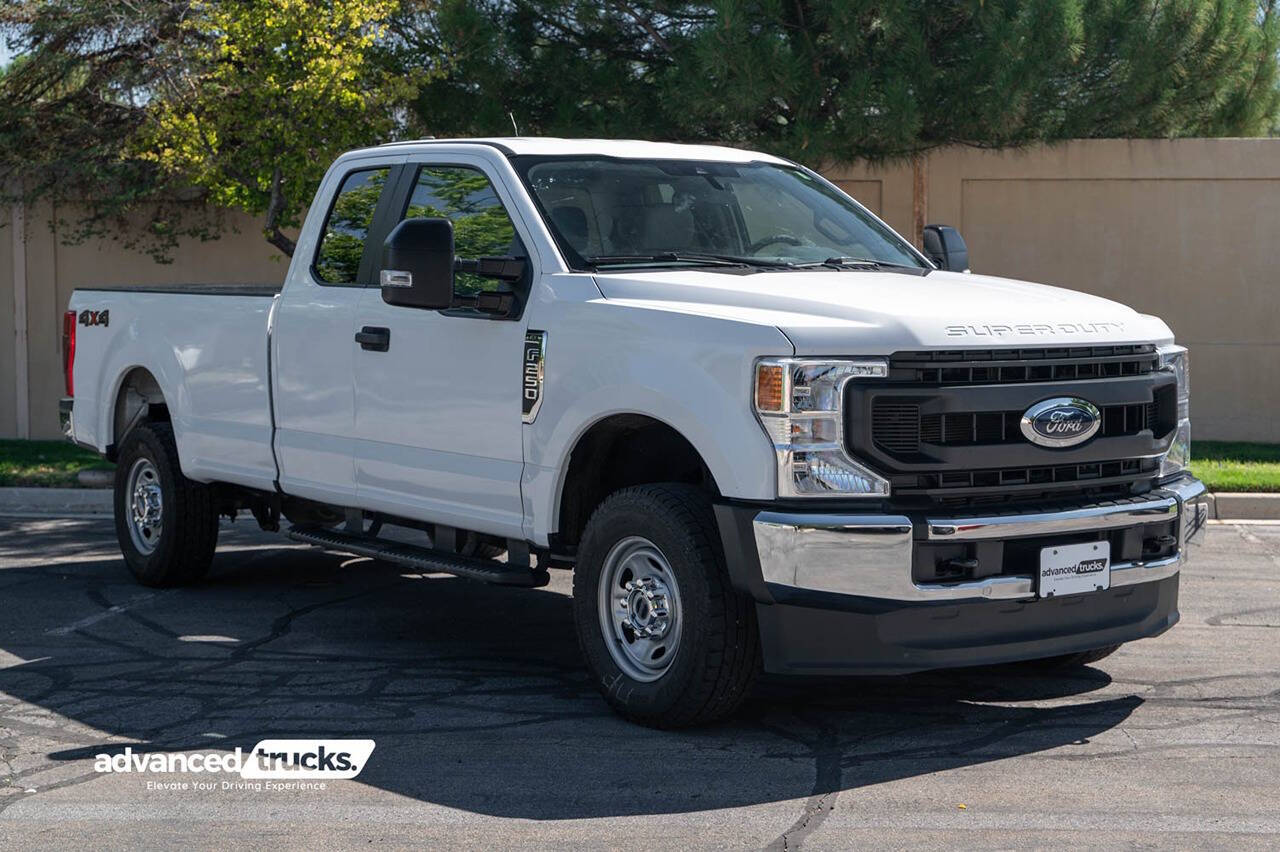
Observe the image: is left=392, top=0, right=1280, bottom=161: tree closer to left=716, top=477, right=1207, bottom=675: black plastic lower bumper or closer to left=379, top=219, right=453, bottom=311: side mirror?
left=379, top=219, right=453, bottom=311: side mirror

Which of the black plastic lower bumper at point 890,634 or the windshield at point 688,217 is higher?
the windshield at point 688,217

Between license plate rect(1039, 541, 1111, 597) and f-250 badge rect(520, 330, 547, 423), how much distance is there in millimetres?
1985

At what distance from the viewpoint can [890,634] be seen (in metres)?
5.50

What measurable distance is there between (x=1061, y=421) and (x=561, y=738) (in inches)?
81.1

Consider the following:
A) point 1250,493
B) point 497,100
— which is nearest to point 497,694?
point 1250,493

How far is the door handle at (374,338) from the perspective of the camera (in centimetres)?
712

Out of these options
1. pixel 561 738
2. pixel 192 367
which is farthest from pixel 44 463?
pixel 561 738

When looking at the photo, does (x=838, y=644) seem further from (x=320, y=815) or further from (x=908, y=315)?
(x=320, y=815)

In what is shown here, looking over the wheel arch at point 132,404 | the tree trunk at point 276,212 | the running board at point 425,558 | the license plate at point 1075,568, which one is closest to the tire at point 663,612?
the running board at point 425,558

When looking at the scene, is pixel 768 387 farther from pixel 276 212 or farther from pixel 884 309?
pixel 276 212

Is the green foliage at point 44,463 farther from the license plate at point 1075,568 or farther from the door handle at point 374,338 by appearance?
the license plate at point 1075,568

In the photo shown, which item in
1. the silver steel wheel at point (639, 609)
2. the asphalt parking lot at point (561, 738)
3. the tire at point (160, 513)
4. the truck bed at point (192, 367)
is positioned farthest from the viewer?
the tire at point (160, 513)

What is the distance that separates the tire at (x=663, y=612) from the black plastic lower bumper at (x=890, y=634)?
18 cm

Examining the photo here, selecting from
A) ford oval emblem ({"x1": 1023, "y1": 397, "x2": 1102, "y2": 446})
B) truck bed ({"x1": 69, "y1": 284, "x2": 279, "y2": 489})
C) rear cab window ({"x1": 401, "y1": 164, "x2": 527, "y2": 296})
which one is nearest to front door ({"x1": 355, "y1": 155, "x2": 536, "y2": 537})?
rear cab window ({"x1": 401, "y1": 164, "x2": 527, "y2": 296})
